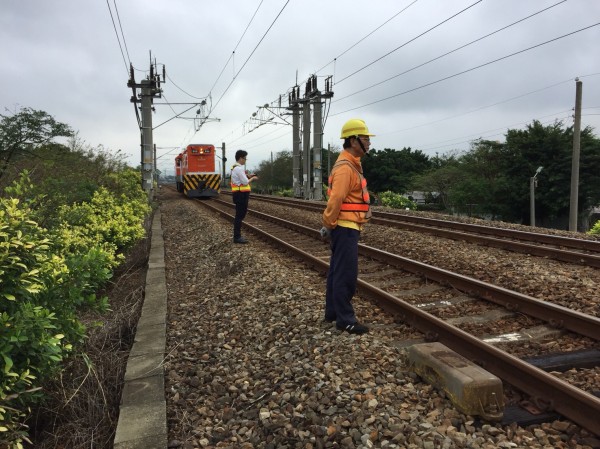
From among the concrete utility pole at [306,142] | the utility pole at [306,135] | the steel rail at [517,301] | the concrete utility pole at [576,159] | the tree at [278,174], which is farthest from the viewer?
the tree at [278,174]

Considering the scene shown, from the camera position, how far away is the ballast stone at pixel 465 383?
2.92 m

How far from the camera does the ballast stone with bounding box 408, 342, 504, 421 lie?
2.92 m

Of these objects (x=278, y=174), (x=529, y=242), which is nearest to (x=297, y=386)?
(x=529, y=242)

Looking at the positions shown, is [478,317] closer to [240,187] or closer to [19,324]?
[19,324]

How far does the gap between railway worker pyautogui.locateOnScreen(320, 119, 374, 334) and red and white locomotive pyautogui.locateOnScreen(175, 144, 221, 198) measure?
2450cm

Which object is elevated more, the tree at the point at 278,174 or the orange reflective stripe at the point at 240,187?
the tree at the point at 278,174

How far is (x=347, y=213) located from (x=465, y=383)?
1919 millimetres

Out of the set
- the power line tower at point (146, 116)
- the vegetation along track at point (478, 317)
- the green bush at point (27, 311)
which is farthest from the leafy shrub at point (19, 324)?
the power line tower at point (146, 116)

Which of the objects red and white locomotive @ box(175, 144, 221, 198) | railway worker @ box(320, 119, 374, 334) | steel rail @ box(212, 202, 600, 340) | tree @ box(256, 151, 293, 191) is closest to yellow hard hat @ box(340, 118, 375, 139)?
railway worker @ box(320, 119, 374, 334)

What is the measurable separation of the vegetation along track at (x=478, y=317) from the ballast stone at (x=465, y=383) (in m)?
0.41

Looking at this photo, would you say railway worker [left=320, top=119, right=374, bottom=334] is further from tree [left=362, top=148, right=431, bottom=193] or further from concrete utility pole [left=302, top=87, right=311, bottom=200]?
tree [left=362, top=148, right=431, bottom=193]

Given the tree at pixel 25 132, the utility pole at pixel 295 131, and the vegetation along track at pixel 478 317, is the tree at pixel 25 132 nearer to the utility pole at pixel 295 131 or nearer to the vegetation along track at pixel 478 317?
the vegetation along track at pixel 478 317

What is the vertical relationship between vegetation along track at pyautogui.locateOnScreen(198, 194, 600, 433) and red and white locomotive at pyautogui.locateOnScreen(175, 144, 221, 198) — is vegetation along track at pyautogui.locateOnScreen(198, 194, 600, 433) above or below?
below

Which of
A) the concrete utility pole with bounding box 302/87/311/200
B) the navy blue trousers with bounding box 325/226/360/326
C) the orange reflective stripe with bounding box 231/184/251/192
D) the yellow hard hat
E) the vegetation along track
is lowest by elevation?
the vegetation along track
